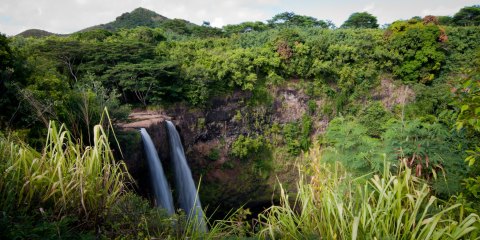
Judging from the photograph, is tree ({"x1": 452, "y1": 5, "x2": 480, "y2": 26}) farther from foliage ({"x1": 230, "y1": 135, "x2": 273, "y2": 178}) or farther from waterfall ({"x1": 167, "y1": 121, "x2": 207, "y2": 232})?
waterfall ({"x1": 167, "y1": 121, "x2": 207, "y2": 232})

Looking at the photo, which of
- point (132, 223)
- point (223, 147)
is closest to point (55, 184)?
point (132, 223)

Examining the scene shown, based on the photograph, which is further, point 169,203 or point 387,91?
point 387,91

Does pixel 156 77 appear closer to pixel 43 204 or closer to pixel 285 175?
pixel 285 175

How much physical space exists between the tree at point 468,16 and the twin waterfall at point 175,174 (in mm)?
20637

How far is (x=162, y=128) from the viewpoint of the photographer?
8578mm

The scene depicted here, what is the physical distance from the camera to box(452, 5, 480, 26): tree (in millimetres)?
20956

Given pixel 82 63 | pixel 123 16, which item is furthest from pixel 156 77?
pixel 123 16

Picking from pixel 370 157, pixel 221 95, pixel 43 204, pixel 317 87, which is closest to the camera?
pixel 43 204

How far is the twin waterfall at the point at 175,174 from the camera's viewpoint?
24.2 feet

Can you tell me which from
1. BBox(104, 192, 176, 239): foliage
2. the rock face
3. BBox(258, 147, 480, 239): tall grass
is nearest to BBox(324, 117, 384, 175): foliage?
BBox(258, 147, 480, 239): tall grass

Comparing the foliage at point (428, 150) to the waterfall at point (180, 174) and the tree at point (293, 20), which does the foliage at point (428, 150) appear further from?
the tree at point (293, 20)

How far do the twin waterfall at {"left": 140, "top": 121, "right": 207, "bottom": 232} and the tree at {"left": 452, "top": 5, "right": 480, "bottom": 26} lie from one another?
2064cm

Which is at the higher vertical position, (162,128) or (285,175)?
(162,128)

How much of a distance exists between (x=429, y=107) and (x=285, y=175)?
6.21 m
